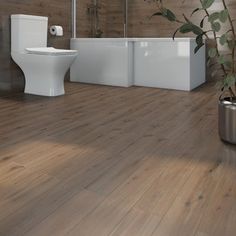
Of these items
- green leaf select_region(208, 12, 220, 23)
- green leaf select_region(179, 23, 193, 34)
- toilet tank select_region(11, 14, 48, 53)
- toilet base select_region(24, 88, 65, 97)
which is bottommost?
toilet base select_region(24, 88, 65, 97)

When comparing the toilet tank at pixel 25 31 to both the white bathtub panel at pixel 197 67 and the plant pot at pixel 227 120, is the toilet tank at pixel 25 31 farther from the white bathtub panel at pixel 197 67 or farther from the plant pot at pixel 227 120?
the plant pot at pixel 227 120

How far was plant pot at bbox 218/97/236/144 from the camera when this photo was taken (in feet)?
5.82

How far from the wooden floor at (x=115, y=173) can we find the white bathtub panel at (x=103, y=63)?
1.42 metres

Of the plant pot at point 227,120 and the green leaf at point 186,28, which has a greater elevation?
the green leaf at point 186,28

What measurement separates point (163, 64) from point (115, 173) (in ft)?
8.64

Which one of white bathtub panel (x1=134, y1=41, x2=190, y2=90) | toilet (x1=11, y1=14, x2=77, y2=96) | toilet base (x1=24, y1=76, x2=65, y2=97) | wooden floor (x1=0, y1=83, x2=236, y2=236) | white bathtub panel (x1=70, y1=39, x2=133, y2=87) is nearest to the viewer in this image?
wooden floor (x1=0, y1=83, x2=236, y2=236)

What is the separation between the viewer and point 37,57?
312cm

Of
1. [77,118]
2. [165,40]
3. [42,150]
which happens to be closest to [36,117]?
[77,118]

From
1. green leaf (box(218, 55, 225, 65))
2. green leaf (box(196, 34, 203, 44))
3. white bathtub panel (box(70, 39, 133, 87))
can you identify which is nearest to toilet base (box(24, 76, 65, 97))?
white bathtub panel (box(70, 39, 133, 87))

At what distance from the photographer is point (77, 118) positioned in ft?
8.05

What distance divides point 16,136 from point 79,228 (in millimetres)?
1110

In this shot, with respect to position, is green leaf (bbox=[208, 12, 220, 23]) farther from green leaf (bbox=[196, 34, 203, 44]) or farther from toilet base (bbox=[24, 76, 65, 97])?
toilet base (bbox=[24, 76, 65, 97])

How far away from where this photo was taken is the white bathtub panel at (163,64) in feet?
12.3

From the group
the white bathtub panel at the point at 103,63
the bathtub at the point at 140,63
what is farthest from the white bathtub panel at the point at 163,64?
the white bathtub panel at the point at 103,63
